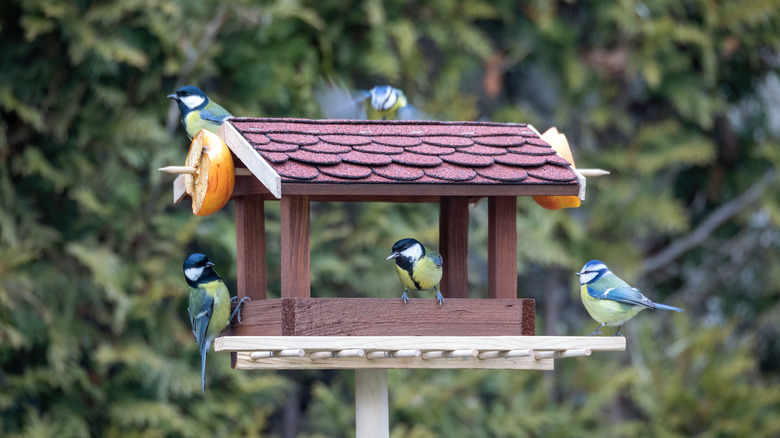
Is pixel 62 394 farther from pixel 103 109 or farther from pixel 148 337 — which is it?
pixel 103 109

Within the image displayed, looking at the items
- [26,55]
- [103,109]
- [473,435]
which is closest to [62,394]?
[103,109]

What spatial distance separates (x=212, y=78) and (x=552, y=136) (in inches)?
98.2

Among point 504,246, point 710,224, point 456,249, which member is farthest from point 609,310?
point 710,224

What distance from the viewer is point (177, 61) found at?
169 inches

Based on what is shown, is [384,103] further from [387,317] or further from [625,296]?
[625,296]

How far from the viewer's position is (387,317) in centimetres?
250

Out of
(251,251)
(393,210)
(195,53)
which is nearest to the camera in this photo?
(251,251)

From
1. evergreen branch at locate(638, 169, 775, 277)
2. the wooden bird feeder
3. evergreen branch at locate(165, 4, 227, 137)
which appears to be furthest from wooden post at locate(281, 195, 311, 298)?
evergreen branch at locate(638, 169, 775, 277)

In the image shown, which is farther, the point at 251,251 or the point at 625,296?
the point at 251,251

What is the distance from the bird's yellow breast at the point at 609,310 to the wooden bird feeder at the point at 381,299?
0.20 m

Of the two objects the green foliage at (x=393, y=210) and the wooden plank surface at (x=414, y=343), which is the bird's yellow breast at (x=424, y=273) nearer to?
the wooden plank surface at (x=414, y=343)

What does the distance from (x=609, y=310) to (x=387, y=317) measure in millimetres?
726

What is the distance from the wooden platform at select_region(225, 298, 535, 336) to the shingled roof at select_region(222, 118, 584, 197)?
1.09ft

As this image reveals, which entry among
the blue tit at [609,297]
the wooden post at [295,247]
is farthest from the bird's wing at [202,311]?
the blue tit at [609,297]
